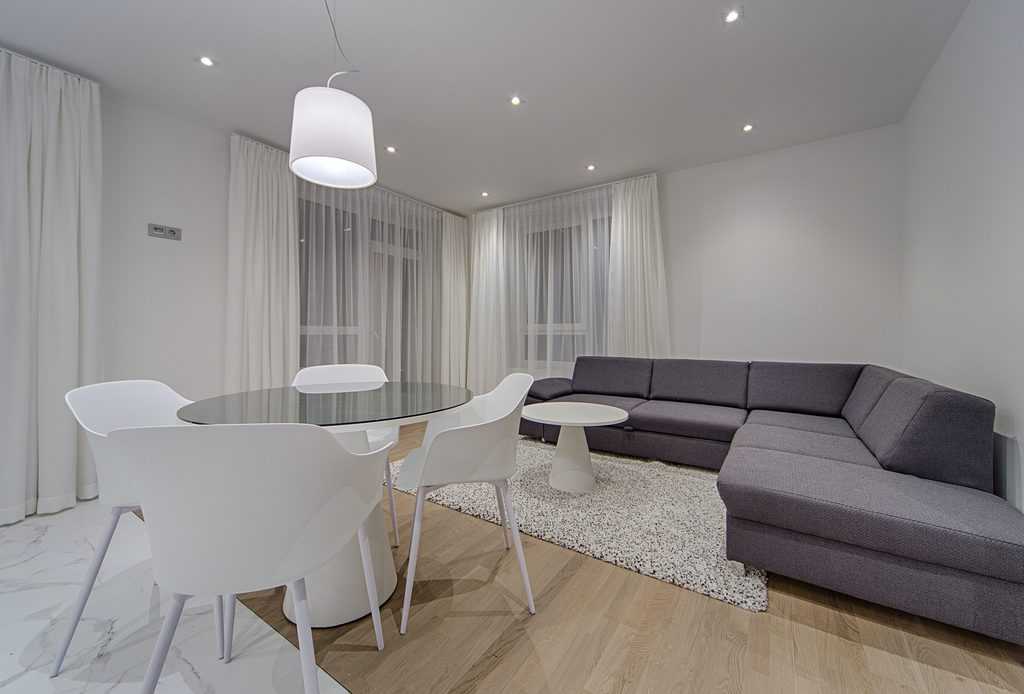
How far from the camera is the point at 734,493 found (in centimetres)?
161

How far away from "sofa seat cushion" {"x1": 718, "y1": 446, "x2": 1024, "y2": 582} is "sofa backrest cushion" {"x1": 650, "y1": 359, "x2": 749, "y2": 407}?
64.0 inches

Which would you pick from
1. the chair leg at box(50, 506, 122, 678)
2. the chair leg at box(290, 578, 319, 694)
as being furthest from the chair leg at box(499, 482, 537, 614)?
the chair leg at box(50, 506, 122, 678)

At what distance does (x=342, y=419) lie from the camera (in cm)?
117

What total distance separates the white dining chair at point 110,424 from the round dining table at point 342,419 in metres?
0.19

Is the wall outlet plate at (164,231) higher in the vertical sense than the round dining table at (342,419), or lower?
higher

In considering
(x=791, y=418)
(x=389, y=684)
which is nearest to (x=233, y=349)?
(x=389, y=684)

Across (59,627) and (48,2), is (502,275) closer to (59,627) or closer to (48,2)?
(48,2)

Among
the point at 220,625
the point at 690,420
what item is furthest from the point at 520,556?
the point at 690,420

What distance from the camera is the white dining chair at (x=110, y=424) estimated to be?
1184 mm

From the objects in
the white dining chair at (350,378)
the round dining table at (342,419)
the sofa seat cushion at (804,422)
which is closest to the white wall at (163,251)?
the white dining chair at (350,378)

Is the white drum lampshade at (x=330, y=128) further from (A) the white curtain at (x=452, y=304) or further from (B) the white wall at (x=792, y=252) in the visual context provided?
(A) the white curtain at (x=452, y=304)

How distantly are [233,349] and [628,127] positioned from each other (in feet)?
11.7

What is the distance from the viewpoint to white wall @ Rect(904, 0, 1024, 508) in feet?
5.17

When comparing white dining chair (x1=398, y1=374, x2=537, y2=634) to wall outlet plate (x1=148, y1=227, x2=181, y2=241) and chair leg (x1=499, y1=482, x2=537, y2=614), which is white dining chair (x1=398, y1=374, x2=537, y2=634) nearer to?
chair leg (x1=499, y1=482, x2=537, y2=614)
